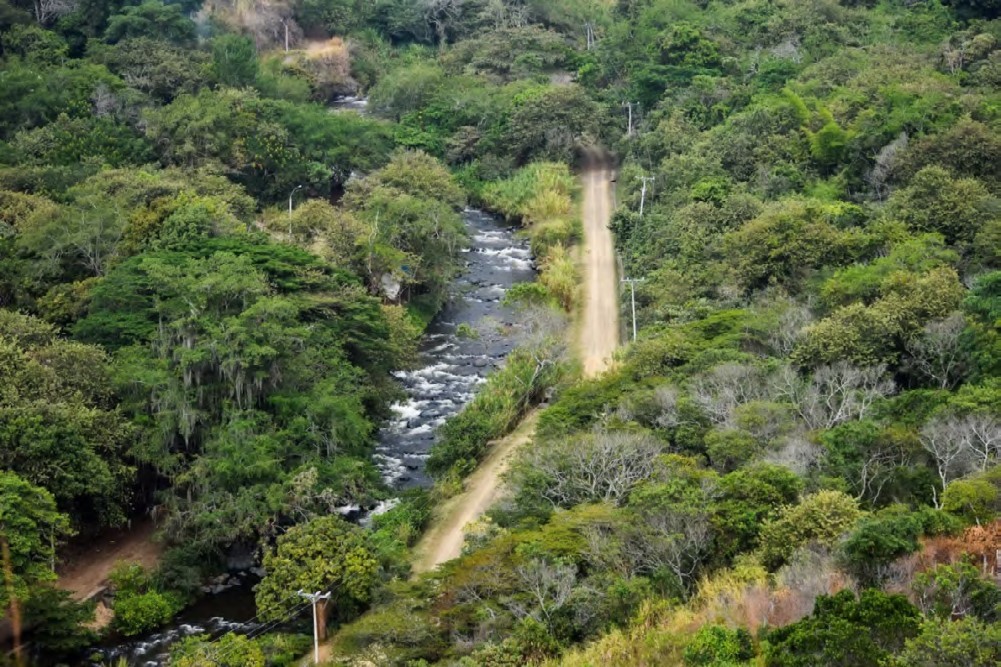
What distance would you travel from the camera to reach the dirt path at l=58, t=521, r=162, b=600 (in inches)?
1601

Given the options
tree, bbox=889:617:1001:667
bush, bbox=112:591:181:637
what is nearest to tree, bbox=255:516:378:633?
bush, bbox=112:591:181:637

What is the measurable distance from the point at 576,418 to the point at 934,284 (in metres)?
14.0

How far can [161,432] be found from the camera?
141 ft

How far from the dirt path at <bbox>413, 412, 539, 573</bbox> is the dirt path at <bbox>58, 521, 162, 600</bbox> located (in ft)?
Answer: 31.5

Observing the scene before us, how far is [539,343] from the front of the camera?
52.0m

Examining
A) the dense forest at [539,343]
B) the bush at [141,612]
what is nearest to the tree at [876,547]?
the dense forest at [539,343]

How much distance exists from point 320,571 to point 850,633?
62.0 ft

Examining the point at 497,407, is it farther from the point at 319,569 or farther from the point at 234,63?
the point at 234,63

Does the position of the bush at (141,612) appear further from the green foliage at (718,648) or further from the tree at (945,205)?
the tree at (945,205)

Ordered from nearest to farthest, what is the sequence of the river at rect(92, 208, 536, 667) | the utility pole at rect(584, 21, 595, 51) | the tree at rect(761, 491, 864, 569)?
the tree at rect(761, 491, 864, 569), the river at rect(92, 208, 536, 667), the utility pole at rect(584, 21, 595, 51)

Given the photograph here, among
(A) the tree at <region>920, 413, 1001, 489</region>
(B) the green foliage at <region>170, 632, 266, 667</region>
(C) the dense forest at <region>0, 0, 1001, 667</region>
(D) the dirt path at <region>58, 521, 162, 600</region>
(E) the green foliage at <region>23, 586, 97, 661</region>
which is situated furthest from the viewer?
(D) the dirt path at <region>58, 521, 162, 600</region>

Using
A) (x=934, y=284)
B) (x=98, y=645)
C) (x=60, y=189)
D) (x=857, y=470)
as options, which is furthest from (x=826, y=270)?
(x=60, y=189)

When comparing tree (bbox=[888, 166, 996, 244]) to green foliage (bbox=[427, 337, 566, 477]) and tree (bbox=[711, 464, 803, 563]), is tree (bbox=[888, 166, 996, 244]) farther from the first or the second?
tree (bbox=[711, 464, 803, 563])

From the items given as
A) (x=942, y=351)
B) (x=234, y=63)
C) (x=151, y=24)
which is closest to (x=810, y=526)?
(x=942, y=351)
